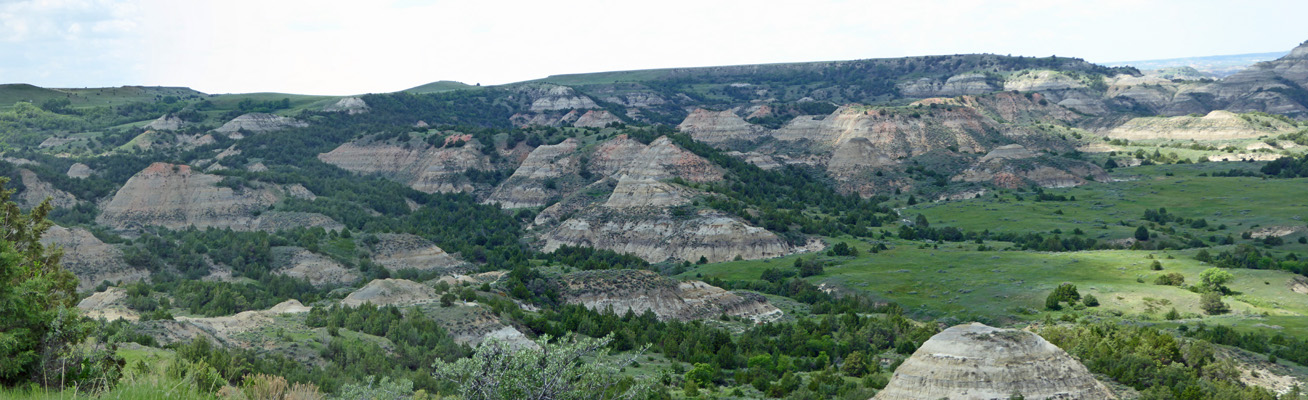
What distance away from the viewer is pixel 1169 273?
84.1 meters

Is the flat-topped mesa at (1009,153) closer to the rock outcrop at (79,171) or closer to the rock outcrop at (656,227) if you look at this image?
the rock outcrop at (656,227)

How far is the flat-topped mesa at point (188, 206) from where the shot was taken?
123188mm

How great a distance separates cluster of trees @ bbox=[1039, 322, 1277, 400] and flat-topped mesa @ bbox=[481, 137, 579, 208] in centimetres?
9944

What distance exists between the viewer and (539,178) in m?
154

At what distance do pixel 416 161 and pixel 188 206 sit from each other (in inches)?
2166

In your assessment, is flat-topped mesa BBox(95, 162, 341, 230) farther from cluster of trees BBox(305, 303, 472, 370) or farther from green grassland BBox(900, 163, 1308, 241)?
green grassland BBox(900, 163, 1308, 241)

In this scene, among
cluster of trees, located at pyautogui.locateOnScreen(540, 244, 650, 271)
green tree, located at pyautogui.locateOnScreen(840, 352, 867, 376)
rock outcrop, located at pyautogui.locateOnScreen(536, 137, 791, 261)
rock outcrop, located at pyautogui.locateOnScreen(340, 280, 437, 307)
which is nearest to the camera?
green tree, located at pyautogui.locateOnScreen(840, 352, 867, 376)

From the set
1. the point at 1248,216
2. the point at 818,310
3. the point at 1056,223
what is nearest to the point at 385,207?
the point at 818,310

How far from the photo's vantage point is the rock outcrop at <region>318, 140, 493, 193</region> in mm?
165875

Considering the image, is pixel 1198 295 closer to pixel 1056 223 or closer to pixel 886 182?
pixel 1056 223

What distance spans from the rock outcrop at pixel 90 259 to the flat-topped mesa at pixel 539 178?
62745 mm

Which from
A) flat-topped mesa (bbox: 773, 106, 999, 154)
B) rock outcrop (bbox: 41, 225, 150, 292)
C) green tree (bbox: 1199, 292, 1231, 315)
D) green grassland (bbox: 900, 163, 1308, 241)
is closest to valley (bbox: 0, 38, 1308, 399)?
green tree (bbox: 1199, 292, 1231, 315)

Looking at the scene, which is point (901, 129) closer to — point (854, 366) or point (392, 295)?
point (392, 295)

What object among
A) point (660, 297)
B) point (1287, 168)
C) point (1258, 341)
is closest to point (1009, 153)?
point (1287, 168)
